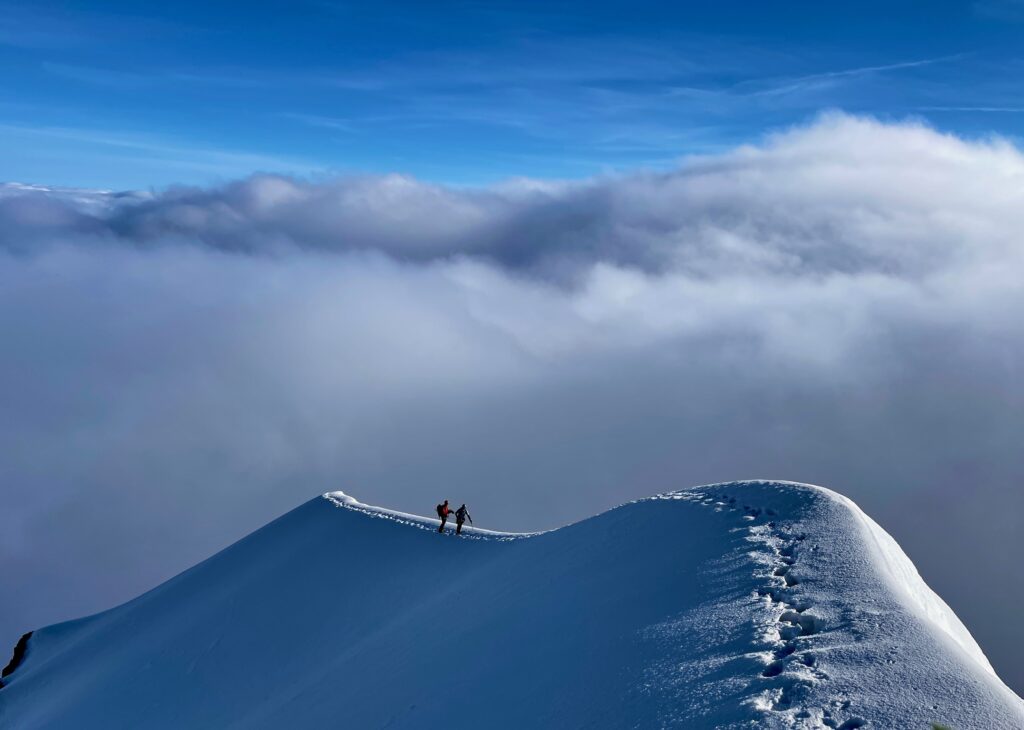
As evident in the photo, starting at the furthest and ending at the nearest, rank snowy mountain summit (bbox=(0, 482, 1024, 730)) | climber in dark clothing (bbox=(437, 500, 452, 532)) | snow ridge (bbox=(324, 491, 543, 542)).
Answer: climber in dark clothing (bbox=(437, 500, 452, 532)), snow ridge (bbox=(324, 491, 543, 542)), snowy mountain summit (bbox=(0, 482, 1024, 730))

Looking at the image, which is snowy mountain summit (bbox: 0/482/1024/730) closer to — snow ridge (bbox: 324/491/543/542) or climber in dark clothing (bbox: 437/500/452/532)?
snow ridge (bbox: 324/491/543/542)

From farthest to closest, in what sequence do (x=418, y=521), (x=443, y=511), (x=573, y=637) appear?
(x=418, y=521) < (x=443, y=511) < (x=573, y=637)

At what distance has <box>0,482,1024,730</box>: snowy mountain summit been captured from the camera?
9094 mm

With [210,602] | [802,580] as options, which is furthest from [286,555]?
[802,580]

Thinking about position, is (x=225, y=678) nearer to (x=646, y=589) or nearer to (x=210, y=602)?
(x=210, y=602)

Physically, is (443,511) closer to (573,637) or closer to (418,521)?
(418,521)

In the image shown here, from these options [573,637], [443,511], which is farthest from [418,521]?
[573,637]

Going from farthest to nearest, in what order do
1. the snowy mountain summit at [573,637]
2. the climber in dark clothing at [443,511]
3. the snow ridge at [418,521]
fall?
the climber in dark clothing at [443,511] < the snow ridge at [418,521] < the snowy mountain summit at [573,637]

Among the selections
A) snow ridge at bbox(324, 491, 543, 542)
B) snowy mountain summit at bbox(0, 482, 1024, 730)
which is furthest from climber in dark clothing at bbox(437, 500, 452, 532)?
snow ridge at bbox(324, 491, 543, 542)

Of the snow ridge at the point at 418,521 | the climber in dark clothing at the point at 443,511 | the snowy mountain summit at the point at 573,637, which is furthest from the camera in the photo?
the climber in dark clothing at the point at 443,511

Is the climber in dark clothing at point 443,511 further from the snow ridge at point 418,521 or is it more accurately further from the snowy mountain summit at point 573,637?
the snow ridge at point 418,521

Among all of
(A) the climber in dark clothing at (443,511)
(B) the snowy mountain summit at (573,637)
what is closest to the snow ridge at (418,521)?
(B) the snowy mountain summit at (573,637)

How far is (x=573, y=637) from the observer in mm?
12898

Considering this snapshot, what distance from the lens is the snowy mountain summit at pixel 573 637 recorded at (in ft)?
29.8
